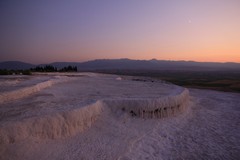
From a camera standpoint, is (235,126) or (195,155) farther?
(235,126)

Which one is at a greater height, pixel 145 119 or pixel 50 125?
pixel 50 125

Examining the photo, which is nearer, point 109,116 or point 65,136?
point 65,136

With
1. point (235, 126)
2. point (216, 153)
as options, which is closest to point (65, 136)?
point (216, 153)

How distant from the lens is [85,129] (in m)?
6.52

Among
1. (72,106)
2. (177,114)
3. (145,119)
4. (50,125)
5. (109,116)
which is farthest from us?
(177,114)

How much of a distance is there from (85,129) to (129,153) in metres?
Result: 1.56

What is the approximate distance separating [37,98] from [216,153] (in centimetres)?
623

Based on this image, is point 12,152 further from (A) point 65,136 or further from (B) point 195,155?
(B) point 195,155

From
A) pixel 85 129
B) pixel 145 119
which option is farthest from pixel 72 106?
pixel 145 119

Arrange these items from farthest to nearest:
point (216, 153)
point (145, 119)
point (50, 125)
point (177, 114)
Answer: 1. point (177, 114)
2. point (145, 119)
3. point (216, 153)
4. point (50, 125)

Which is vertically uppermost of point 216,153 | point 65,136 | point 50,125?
point 50,125

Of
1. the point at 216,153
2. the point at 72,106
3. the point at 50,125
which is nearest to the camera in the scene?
the point at 50,125

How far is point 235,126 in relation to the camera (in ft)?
28.7

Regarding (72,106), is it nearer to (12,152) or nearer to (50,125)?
(50,125)
